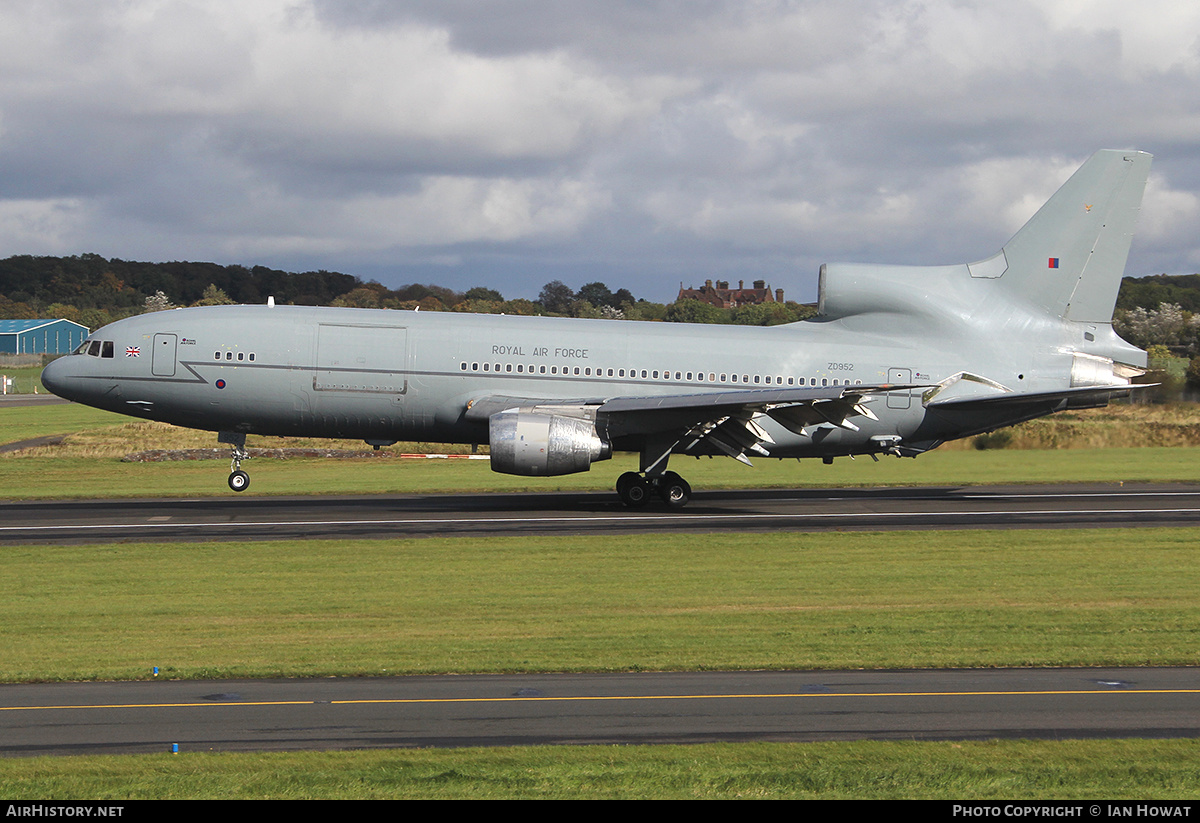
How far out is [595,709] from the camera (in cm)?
1185

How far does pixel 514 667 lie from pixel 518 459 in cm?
1412

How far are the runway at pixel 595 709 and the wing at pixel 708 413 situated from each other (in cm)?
1469

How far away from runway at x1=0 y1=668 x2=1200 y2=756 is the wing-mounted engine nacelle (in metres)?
14.5

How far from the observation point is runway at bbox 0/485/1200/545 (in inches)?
1030

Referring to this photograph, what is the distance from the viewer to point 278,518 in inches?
1119

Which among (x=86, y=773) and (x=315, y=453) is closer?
(x=86, y=773)

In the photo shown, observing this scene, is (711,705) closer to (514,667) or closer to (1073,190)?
(514,667)

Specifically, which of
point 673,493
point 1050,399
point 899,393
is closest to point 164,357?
point 673,493

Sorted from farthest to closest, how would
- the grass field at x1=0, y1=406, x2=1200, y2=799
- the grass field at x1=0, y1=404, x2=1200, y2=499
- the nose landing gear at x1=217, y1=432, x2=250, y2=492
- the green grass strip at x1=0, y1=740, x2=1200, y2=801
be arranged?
the grass field at x1=0, y1=404, x2=1200, y2=499 < the nose landing gear at x1=217, y1=432, x2=250, y2=492 < the grass field at x1=0, y1=406, x2=1200, y2=799 < the green grass strip at x1=0, y1=740, x2=1200, y2=801

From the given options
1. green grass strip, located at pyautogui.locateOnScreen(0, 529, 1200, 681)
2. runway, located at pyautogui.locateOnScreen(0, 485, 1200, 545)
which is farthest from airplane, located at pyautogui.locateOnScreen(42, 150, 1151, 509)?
green grass strip, located at pyautogui.locateOnScreen(0, 529, 1200, 681)

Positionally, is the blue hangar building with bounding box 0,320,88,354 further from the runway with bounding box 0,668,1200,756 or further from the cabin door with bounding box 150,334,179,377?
the runway with bounding box 0,668,1200,756

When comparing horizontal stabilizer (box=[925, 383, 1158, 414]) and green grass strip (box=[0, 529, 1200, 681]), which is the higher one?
horizontal stabilizer (box=[925, 383, 1158, 414])

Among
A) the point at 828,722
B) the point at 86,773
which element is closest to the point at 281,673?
the point at 86,773

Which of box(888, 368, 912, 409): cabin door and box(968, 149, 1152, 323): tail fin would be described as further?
box(968, 149, 1152, 323): tail fin
